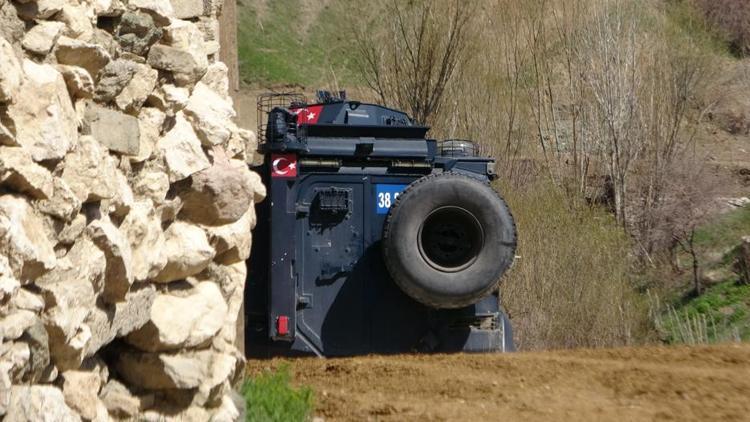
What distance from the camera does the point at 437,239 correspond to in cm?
1045

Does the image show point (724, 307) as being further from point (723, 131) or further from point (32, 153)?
point (32, 153)

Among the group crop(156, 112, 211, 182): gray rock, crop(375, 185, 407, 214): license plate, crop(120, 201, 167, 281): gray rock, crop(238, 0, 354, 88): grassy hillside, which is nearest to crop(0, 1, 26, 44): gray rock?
crop(120, 201, 167, 281): gray rock

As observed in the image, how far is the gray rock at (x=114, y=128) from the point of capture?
4.84m

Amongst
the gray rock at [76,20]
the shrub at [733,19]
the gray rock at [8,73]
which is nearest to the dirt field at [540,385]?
the gray rock at [76,20]

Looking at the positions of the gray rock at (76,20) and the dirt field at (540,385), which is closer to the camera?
the gray rock at (76,20)

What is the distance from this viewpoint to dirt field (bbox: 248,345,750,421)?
7504 millimetres

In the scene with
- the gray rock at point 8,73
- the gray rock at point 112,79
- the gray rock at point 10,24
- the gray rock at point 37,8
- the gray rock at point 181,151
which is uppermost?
the gray rock at point 37,8

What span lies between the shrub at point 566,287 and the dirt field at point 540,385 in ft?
22.3

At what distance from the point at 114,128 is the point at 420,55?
55.4ft

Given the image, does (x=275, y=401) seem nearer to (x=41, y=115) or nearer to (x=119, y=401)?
(x=119, y=401)

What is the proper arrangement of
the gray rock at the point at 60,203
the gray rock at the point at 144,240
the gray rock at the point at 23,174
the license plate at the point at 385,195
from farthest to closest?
the license plate at the point at 385,195, the gray rock at the point at 144,240, the gray rock at the point at 60,203, the gray rock at the point at 23,174

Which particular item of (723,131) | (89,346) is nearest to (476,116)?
(723,131)

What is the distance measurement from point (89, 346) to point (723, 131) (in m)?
31.1

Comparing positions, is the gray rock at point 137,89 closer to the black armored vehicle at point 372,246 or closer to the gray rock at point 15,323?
the gray rock at point 15,323
